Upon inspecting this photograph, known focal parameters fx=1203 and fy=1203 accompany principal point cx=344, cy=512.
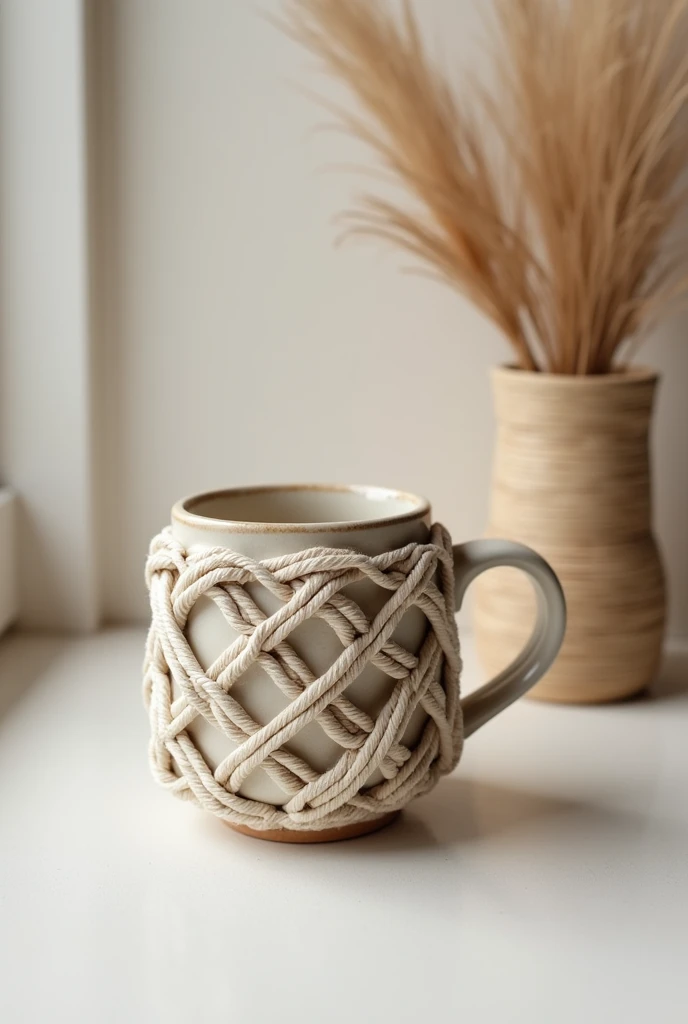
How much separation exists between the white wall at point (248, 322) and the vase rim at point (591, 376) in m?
0.09

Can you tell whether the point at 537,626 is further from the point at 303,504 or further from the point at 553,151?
the point at 553,151

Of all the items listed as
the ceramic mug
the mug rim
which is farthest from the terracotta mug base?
the mug rim

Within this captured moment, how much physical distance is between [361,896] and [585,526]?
1.08 ft

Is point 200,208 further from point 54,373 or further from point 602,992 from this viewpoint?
point 602,992

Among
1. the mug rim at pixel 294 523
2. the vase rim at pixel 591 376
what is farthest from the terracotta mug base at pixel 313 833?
the vase rim at pixel 591 376

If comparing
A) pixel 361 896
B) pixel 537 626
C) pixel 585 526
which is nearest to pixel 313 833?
pixel 361 896

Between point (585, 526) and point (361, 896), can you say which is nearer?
point (361, 896)

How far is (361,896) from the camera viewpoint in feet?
1.72

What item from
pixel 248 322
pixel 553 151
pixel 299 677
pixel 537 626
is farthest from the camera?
pixel 248 322

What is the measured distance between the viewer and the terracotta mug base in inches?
22.1

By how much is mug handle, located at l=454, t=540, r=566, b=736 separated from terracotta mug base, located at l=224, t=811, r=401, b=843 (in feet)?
0.22

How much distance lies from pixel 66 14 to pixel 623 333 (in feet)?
1.43

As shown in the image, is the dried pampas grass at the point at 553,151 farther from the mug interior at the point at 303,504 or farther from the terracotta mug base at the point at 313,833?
the terracotta mug base at the point at 313,833

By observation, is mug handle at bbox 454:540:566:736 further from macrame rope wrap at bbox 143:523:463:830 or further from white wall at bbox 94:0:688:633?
white wall at bbox 94:0:688:633
